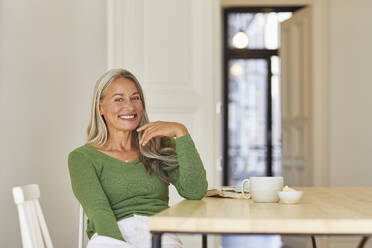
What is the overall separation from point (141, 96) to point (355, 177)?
149 inches

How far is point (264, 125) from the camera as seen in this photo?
9477 millimetres

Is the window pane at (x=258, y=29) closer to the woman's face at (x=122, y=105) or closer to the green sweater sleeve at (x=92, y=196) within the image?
the woman's face at (x=122, y=105)

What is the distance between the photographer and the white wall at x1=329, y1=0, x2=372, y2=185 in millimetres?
5598

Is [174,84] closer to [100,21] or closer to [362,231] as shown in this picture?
[100,21]

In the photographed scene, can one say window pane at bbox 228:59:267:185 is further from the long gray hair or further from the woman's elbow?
the woman's elbow

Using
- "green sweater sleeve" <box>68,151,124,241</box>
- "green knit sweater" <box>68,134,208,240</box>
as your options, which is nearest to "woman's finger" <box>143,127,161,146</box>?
"green knit sweater" <box>68,134,208,240</box>

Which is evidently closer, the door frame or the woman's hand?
the woman's hand

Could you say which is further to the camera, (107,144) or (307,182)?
(307,182)

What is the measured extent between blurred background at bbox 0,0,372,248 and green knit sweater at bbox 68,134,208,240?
3.17ft

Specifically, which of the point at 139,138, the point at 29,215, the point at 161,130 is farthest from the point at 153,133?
the point at 29,215

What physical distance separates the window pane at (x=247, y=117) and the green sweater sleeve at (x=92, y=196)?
7.51 metres

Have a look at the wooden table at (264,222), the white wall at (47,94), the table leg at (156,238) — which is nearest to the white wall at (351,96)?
the white wall at (47,94)

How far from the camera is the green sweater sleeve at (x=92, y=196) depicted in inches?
76.4

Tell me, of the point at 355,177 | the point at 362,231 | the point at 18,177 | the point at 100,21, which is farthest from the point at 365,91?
the point at 362,231
